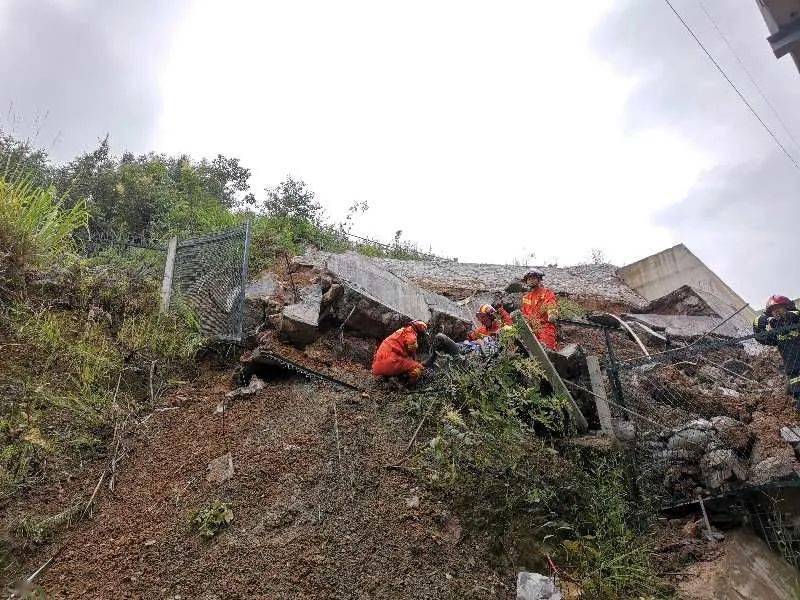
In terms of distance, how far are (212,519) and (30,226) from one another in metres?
3.66

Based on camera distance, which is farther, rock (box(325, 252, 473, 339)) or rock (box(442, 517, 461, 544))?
rock (box(325, 252, 473, 339))

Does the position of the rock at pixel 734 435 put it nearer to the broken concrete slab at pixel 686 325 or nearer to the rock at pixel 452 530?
the rock at pixel 452 530

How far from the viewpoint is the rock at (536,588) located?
10.1 ft

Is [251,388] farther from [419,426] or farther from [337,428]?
[419,426]

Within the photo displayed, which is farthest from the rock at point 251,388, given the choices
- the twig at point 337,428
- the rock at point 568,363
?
the rock at point 568,363

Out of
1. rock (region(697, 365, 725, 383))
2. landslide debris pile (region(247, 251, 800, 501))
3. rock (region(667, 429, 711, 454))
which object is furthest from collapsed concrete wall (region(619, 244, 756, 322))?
rock (region(667, 429, 711, 454))

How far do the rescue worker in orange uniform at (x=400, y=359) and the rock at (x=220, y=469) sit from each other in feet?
5.39

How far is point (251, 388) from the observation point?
5078mm

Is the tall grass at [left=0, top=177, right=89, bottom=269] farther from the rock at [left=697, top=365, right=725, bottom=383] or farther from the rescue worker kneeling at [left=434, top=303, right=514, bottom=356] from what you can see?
the rock at [left=697, top=365, right=725, bottom=383]

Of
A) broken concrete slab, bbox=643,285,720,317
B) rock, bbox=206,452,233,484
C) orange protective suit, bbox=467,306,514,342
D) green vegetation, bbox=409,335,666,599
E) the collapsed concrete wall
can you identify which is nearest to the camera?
green vegetation, bbox=409,335,666,599

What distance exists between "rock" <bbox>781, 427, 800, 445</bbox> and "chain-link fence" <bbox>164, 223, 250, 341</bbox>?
15.9ft

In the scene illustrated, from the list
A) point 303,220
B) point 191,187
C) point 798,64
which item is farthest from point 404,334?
point 191,187

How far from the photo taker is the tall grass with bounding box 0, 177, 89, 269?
520cm

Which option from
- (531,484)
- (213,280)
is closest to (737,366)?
(531,484)
